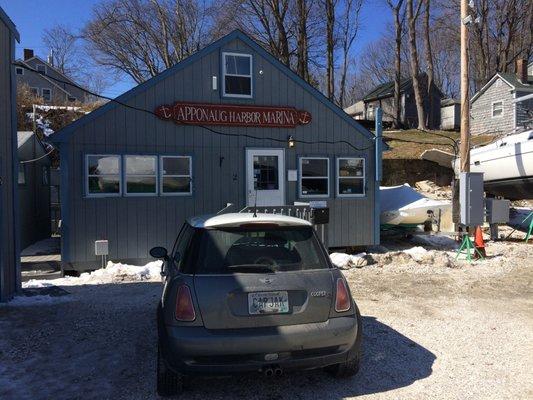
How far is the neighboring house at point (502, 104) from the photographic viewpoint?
29.4 metres

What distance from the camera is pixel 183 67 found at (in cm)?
1112

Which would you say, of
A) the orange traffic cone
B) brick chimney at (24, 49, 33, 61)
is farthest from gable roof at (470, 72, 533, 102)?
brick chimney at (24, 49, 33, 61)

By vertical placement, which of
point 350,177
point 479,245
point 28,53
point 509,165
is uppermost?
point 28,53

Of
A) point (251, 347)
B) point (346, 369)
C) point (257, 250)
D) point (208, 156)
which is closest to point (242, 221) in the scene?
point (257, 250)

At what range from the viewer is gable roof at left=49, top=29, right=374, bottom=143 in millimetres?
10250

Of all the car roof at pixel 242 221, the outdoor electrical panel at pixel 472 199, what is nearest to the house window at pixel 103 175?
the car roof at pixel 242 221

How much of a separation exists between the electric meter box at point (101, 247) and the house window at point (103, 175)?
1.02 m

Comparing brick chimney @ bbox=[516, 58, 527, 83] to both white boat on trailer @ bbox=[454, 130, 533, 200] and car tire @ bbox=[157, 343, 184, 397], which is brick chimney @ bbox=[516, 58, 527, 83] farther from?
car tire @ bbox=[157, 343, 184, 397]

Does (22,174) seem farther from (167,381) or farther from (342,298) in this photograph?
(342,298)

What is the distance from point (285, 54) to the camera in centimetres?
3122

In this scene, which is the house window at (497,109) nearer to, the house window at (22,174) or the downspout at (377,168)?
the downspout at (377,168)

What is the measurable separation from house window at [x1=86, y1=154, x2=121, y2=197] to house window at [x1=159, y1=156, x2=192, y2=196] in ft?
3.15

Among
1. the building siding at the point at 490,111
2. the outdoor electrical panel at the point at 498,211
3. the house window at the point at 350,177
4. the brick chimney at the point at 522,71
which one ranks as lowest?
the outdoor electrical panel at the point at 498,211

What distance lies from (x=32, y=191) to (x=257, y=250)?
1122 cm
